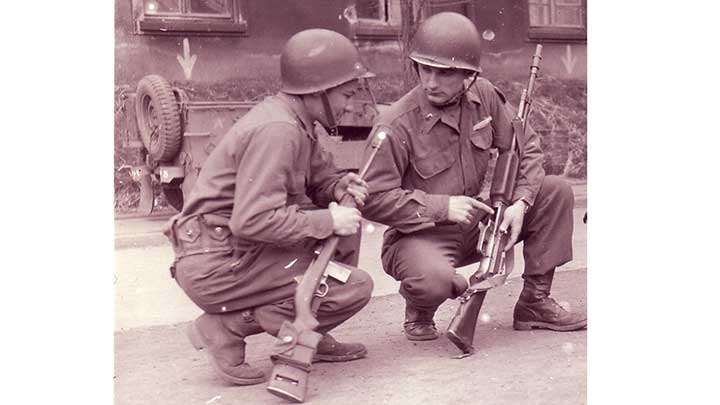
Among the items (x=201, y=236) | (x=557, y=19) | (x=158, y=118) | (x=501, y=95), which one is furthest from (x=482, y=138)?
(x=158, y=118)

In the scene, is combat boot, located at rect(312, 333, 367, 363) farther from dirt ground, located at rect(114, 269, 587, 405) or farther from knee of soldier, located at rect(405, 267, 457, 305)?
knee of soldier, located at rect(405, 267, 457, 305)

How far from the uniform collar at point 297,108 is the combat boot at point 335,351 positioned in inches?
34.1

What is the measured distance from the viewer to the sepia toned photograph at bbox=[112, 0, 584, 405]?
12.7ft

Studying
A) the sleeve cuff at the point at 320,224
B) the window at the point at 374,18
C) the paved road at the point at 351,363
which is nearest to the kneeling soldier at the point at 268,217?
the sleeve cuff at the point at 320,224

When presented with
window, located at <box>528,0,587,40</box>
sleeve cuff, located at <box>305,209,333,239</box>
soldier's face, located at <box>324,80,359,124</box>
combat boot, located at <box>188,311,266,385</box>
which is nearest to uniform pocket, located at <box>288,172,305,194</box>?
sleeve cuff, located at <box>305,209,333,239</box>

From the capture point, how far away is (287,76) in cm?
392

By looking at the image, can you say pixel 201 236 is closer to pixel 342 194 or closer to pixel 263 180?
pixel 263 180

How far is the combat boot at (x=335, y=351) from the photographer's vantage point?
4.32 meters

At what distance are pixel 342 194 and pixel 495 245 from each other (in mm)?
723

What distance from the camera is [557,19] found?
4426 millimetres
